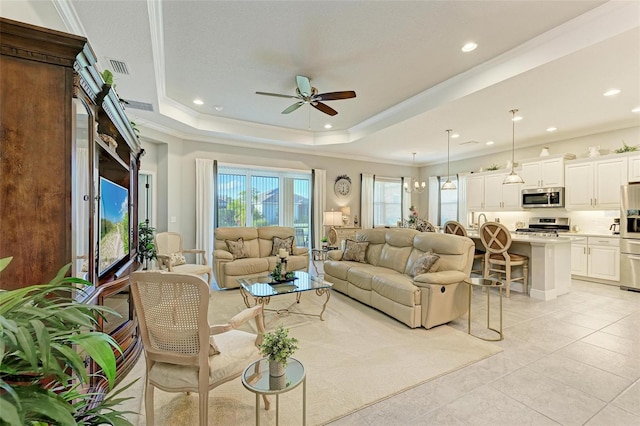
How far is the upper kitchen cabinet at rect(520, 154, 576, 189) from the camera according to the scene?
5.87m

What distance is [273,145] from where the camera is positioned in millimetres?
6898

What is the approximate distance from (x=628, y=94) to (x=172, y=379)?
240 inches

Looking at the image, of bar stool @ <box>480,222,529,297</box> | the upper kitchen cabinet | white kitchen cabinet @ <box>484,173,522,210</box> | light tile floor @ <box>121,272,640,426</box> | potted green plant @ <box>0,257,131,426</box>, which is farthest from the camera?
white kitchen cabinet @ <box>484,173,522,210</box>

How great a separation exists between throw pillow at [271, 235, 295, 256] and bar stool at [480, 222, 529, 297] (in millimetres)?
3352

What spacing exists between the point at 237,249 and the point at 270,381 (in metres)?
3.83

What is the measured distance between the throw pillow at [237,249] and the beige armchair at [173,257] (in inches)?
21.9

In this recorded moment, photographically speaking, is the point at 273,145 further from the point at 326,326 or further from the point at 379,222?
the point at 326,326

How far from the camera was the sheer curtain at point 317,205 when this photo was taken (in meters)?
7.48

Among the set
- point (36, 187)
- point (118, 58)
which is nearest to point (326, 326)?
point (36, 187)

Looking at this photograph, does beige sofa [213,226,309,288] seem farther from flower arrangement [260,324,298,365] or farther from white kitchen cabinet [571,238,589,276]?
white kitchen cabinet [571,238,589,276]

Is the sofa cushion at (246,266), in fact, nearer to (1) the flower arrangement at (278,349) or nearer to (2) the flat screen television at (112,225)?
(2) the flat screen television at (112,225)

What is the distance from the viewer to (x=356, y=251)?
477cm

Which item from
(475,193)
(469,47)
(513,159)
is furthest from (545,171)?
(469,47)

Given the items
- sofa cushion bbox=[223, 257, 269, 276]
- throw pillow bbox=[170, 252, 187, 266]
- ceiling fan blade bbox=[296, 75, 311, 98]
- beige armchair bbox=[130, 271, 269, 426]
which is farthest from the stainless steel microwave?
throw pillow bbox=[170, 252, 187, 266]
